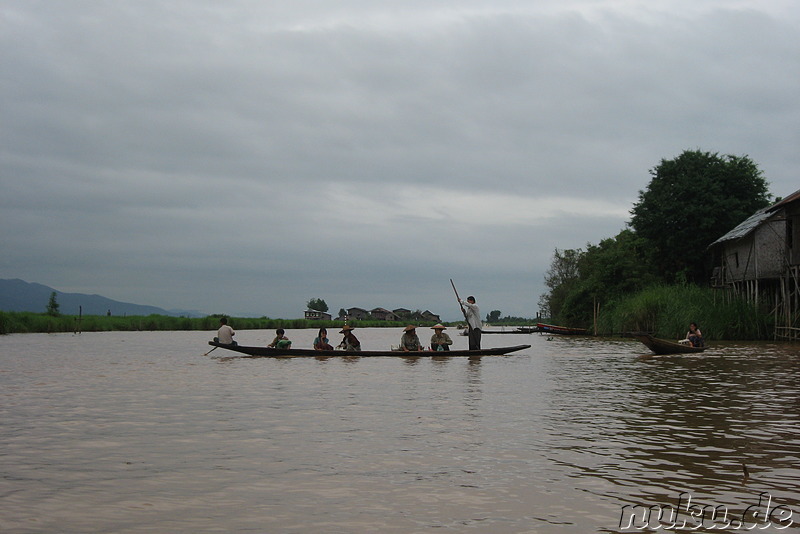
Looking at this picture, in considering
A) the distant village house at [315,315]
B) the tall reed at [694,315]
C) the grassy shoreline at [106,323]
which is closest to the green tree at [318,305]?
the distant village house at [315,315]

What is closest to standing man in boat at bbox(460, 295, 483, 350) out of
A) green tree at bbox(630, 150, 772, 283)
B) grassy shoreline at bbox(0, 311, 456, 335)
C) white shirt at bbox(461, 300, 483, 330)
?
white shirt at bbox(461, 300, 483, 330)

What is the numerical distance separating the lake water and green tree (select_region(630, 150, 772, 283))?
99.4ft

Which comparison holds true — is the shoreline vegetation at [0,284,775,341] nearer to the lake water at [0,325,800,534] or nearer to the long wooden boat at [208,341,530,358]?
the long wooden boat at [208,341,530,358]

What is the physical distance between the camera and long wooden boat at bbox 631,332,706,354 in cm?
2169

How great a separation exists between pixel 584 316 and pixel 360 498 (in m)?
50.6

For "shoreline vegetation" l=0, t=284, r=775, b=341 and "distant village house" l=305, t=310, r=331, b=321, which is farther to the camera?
"distant village house" l=305, t=310, r=331, b=321

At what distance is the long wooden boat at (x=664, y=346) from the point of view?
21.7 meters

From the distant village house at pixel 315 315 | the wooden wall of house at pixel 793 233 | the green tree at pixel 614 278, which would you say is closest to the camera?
the wooden wall of house at pixel 793 233

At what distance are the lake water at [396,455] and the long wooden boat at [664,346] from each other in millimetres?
6933

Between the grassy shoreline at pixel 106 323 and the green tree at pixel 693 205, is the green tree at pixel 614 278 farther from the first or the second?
the grassy shoreline at pixel 106 323

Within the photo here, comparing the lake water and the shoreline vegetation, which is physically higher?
the shoreline vegetation

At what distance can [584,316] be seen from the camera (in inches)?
2135

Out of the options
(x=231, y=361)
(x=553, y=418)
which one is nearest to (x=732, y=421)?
(x=553, y=418)

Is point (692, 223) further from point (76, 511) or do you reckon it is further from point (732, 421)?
point (76, 511)
